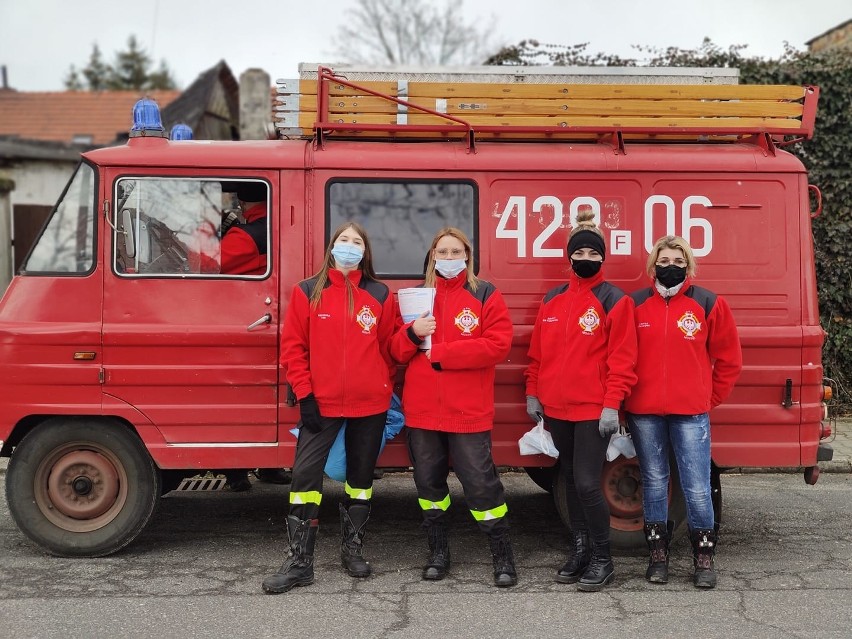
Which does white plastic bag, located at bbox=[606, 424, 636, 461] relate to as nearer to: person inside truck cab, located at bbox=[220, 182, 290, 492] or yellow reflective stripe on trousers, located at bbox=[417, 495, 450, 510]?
yellow reflective stripe on trousers, located at bbox=[417, 495, 450, 510]

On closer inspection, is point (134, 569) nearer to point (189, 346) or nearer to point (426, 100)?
point (189, 346)

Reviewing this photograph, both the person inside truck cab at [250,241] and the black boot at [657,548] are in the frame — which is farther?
the person inside truck cab at [250,241]

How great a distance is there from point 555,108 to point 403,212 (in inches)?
43.1

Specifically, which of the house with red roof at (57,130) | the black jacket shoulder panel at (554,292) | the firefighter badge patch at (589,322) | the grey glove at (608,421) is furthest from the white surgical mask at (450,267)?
the house with red roof at (57,130)

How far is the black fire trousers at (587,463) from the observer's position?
4.91 metres

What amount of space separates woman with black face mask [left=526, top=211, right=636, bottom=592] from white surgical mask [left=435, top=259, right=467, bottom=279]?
1.76 feet

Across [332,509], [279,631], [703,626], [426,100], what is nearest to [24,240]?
[332,509]

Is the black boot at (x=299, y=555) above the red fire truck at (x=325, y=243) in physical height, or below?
below

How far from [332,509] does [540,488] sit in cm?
166

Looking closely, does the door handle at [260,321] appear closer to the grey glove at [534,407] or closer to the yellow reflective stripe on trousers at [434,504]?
the yellow reflective stripe on trousers at [434,504]

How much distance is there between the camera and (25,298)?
522 centimetres

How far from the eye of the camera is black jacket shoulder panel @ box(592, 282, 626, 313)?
16.2ft

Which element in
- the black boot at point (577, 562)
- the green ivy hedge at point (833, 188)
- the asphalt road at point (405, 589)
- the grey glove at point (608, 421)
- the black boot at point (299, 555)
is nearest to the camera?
the asphalt road at point (405, 589)

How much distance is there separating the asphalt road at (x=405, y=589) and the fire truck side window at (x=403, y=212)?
177cm
